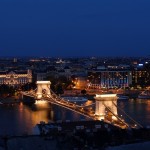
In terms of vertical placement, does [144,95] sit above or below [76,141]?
above

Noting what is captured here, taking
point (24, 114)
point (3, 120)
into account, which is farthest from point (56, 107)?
point (3, 120)

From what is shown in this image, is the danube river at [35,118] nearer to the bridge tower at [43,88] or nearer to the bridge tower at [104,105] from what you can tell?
the bridge tower at [104,105]

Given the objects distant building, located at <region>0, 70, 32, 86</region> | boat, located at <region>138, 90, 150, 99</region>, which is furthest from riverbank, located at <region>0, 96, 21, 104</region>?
distant building, located at <region>0, 70, 32, 86</region>

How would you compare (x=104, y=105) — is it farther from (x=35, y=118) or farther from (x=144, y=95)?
(x=144, y=95)

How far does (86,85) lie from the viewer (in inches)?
839

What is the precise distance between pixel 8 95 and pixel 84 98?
217 cm

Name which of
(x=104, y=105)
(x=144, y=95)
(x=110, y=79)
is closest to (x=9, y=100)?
(x=144, y=95)

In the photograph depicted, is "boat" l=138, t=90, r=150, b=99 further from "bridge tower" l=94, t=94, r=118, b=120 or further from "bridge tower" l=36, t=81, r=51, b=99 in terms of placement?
"bridge tower" l=94, t=94, r=118, b=120

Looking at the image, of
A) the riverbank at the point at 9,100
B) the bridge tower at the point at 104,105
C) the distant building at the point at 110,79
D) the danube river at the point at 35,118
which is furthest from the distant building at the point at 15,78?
the bridge tower at the point at 104,105

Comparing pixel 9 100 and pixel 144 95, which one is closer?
pixel 9 100

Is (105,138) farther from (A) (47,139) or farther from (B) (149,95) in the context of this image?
(B) (149,95)

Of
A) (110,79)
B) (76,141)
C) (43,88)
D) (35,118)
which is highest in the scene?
(110,79)

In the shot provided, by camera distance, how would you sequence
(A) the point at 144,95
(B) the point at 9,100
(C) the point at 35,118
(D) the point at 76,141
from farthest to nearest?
(A) the point at 144,95, (B) the point at 9,100, (C) the point at 35,118, (D) the point at 76,141

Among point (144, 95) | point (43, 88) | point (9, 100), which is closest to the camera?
point (9, 100)
